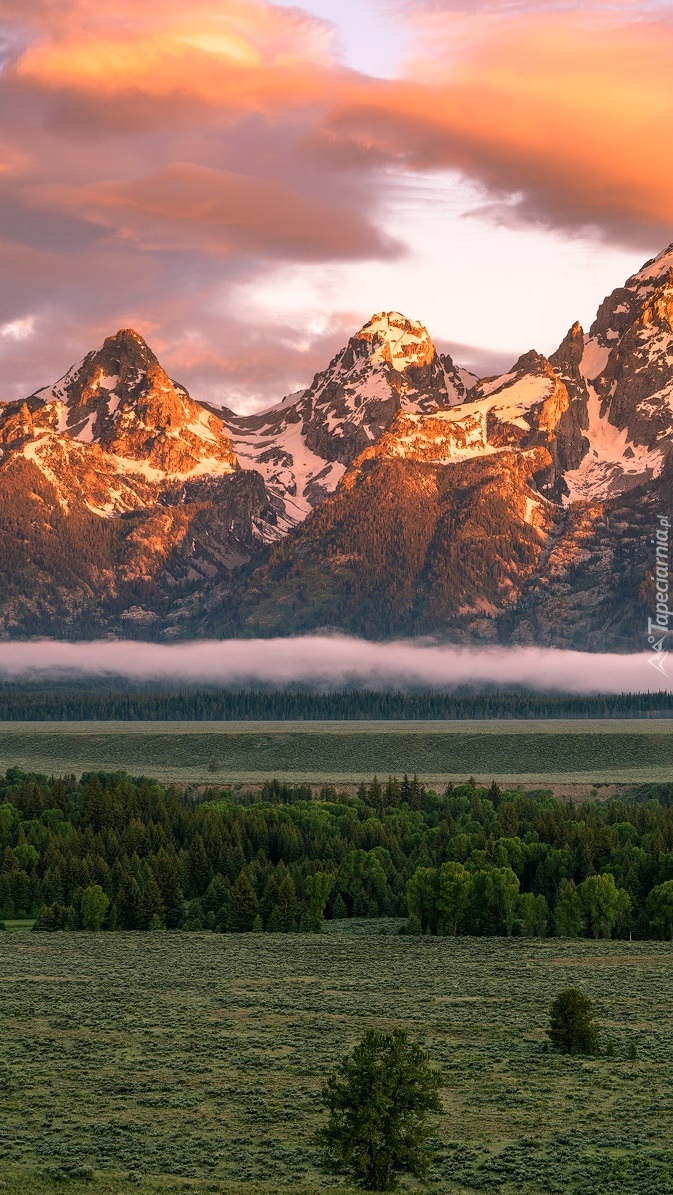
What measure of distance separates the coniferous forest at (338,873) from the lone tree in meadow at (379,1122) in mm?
70239

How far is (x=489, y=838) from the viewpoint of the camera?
159 meters

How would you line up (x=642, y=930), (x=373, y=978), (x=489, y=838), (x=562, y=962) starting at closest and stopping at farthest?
(x=373, y=978), (x=562, y=962), (x=642, y=930), (x=489, y=838)

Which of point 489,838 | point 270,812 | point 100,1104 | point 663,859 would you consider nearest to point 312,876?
point 489,838

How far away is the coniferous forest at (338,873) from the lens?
442ft

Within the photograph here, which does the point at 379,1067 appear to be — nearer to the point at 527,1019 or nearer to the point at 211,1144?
the point at 211,1144

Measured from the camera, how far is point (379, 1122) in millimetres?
62719

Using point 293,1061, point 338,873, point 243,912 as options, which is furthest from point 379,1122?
point 338,873

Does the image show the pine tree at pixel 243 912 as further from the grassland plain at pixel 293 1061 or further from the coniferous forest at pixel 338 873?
the grassland plain at pixel 293 1061

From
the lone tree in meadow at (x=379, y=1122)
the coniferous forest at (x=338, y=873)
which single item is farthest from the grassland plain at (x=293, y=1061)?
the coniferous forest at (x=338, y=873)

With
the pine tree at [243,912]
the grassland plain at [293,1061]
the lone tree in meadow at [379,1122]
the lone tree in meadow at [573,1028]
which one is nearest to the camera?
the lone tree in meadow at [379,1122]

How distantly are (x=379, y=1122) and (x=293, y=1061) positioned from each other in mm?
19008

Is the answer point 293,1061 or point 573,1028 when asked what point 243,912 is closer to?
point 293,1061

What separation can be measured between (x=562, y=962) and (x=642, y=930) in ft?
70.9

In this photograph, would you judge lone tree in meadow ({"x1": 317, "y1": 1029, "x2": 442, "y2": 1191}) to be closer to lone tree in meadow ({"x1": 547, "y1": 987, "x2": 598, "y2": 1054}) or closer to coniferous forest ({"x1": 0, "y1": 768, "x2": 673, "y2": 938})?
lone tree in meadow ({"x1": 547, "y1": 987, "x2": 598, "y2": 1054})
